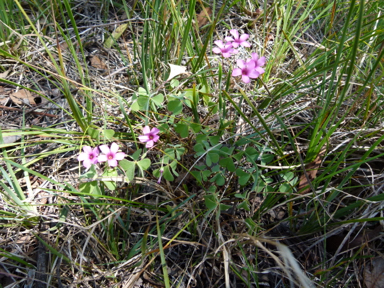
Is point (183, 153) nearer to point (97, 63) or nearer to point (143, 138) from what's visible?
point (143, 138)

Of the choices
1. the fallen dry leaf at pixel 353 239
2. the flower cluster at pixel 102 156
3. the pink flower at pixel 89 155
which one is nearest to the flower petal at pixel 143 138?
the flower cluster at pixel 102 156

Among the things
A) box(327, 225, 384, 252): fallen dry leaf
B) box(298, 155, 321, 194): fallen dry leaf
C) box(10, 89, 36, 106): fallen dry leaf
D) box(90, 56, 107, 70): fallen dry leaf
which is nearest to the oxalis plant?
box(298, 155, 321, 194): fallen dry leaf

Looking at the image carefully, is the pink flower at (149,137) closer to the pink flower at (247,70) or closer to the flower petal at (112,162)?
the flower petal at (112,162)

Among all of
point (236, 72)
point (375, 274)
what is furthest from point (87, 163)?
point (375, 274)

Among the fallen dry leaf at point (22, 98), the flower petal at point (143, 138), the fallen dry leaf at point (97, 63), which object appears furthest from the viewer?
the fallen dry leaf at point (97, 63)

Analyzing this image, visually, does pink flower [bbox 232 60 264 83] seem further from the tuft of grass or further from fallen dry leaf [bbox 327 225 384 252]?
fallen dry leaf [bbox 327 225 384 252]

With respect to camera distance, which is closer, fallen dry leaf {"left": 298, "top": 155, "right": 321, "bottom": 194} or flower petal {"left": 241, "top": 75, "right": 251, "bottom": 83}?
flower petal {"left": 241, "top": 75, "right": 251, "bottom": 83}

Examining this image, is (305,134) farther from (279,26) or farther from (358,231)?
(279,26)
